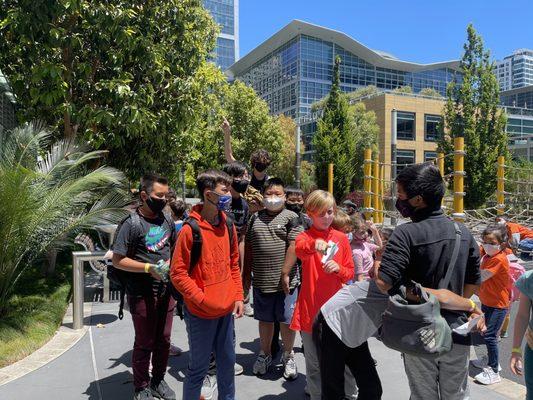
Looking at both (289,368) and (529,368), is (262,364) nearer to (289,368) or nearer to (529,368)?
(289,368)

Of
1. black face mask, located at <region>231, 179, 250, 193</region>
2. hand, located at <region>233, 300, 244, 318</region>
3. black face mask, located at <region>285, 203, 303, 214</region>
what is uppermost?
black face mask, located at <region>231, 179, 250, 193</region>

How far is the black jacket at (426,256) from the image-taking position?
8.11 ft

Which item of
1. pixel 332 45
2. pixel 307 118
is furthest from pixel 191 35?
pixel 332 45

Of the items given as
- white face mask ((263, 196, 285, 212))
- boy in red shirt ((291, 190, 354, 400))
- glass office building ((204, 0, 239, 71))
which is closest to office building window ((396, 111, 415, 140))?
white face mask ((263, 196, 285, 212))

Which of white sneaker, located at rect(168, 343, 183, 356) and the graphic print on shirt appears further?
white sneaker, located at rect(168, 343, 183, 356)

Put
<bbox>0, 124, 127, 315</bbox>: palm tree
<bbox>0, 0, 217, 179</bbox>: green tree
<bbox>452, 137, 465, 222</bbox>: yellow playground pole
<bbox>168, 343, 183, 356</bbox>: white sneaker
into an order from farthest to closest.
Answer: <bbox>452, 137, 465, 222</bbox>: yellow playground pole, <bbox>0, 0, 217, 179</bbox>: green tree, <bbox>0, 124, 127, 315</bbox>: palm tree, <bbox>168, 343, 183, 356</bbox>: white sneaker

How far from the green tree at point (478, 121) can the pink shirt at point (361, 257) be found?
71.2 ft

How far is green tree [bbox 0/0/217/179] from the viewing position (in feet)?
24.0

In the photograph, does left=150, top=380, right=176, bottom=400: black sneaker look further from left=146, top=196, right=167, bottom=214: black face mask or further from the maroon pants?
left=146, top=196, right=167, bottom=214: black face mask

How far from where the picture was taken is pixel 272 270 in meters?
4.32

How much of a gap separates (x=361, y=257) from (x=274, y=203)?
1584 mm

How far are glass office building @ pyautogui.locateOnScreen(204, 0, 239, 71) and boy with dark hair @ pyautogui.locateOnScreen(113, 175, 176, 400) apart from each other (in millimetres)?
126604

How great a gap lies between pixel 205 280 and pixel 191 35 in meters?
8.50

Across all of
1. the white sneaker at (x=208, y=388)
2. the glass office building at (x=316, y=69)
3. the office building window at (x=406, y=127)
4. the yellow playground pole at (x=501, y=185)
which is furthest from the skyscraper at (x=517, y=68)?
the white sneaker at (x=208, y=388)
